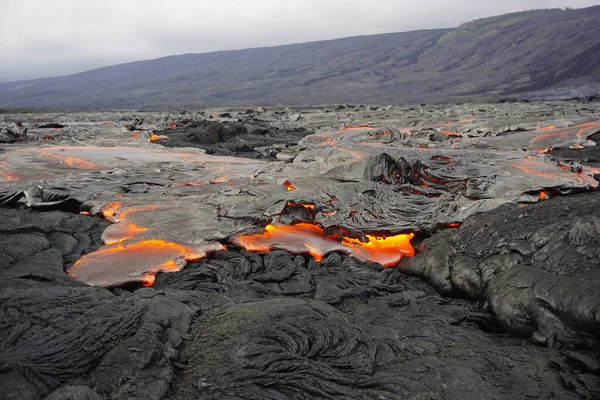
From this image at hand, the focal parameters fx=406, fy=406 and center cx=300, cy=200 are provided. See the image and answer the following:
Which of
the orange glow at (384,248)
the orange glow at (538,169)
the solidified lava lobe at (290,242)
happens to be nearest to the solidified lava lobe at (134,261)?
the solidified lava lobe at (290,242)

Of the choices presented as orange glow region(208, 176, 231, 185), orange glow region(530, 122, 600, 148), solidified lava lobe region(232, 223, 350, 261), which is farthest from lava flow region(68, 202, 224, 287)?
orange glow region(530, 122, 600, 148)

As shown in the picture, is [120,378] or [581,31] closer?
[120,378]

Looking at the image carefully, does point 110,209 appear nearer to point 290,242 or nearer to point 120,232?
point 120,232

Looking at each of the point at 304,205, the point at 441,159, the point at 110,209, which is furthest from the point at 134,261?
the point at 441,159

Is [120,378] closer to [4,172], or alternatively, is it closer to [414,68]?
[4,172]

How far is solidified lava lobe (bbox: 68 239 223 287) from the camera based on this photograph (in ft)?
15.1

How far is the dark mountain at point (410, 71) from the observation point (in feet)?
193

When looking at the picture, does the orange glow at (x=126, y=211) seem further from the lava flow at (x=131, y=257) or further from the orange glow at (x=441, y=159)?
the orange glow at (x=441, y=159)

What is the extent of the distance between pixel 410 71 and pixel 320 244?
8336 centimetres

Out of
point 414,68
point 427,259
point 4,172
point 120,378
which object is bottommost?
point 427,259

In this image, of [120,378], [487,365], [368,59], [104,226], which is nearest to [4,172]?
[104,226]

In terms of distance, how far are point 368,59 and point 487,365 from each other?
101985 millimetres

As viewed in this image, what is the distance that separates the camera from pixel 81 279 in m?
4.54

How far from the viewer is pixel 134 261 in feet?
16.2
